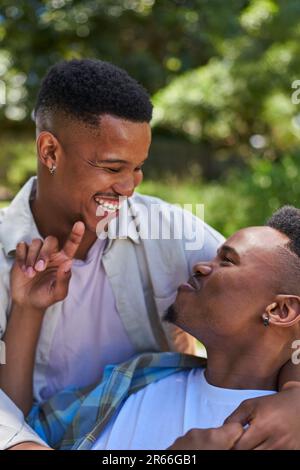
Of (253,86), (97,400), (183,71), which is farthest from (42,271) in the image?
(183,71)

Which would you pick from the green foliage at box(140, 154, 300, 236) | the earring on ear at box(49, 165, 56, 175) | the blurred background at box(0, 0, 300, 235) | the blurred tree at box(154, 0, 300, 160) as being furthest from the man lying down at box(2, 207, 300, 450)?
the blurred tree at box(154, 0, 300, 160)

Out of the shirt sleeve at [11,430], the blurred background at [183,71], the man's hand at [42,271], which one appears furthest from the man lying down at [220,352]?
the blurred background at [183,71]

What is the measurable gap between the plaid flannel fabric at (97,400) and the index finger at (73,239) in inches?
18.6

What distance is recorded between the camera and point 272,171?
697cm

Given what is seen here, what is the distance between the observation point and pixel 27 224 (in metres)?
2.88

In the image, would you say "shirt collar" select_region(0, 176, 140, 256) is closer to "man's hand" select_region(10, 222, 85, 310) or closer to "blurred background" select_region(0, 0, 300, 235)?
"man's hand" select_region(10, 222, 85, 310)

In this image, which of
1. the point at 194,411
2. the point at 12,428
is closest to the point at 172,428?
the point at 194,411

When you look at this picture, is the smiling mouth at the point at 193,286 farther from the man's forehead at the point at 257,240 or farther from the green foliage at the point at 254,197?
the green foliage at the point at 254,197

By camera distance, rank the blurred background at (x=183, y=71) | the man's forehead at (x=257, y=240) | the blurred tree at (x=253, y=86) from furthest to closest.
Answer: the blurred background at (x=183, y=71)
the blurred tree at (x=253, y=86)
the man's forehead at (x=257, y=240)

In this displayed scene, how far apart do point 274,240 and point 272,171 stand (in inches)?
179

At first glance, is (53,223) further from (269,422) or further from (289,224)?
(269,422)

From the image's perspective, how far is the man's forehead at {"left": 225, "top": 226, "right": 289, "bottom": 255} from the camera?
2.52 m

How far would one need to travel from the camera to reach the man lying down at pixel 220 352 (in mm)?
2412

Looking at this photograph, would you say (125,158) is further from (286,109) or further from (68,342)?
(286,109)
